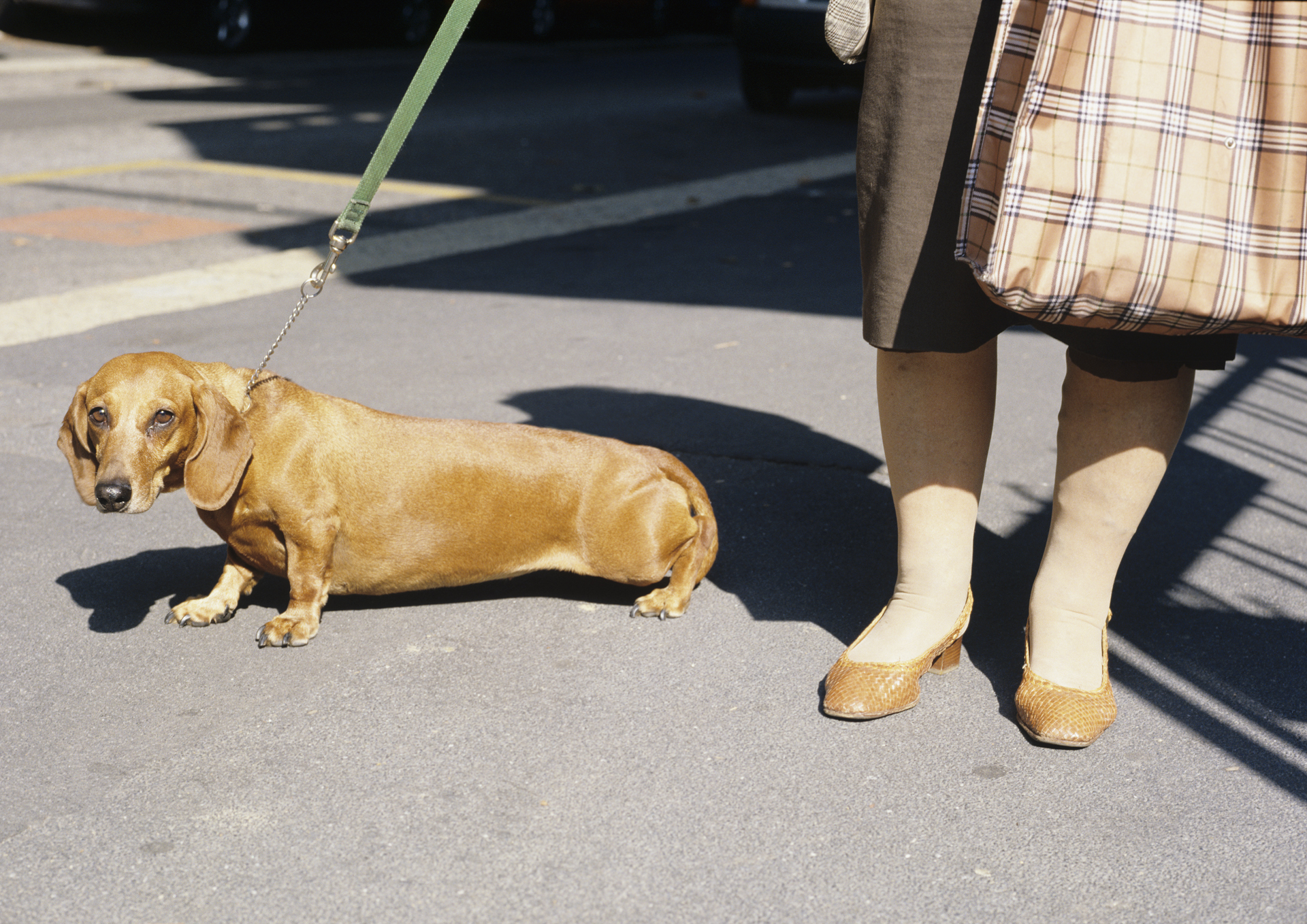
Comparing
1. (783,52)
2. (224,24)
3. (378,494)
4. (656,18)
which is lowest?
(656,18)

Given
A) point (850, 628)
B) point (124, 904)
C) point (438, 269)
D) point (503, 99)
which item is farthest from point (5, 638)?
point (503, 99)

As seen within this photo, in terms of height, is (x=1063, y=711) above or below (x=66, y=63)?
above

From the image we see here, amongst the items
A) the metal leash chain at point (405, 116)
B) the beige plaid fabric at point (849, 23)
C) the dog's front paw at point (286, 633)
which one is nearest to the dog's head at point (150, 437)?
the metal leash chain at point (405, 116)

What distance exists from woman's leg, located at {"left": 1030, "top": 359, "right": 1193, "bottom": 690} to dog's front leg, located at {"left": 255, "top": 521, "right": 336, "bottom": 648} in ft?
5.16

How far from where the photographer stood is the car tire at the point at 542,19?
21.0m

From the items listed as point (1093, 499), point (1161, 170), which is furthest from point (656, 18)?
point (1161, 170)

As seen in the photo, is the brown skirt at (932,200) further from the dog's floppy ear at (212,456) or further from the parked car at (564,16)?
the parked car at (564,16)

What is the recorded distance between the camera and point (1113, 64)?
206 cm

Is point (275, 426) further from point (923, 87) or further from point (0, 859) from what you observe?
point (923, 87)

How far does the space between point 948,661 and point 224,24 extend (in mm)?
16997

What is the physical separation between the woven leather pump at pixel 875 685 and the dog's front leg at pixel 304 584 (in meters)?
1.16

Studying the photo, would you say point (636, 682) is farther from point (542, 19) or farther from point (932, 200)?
point (542, 19)

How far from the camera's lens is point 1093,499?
2.64 m

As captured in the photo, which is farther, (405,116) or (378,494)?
(378,494)
